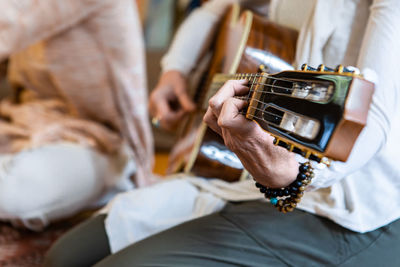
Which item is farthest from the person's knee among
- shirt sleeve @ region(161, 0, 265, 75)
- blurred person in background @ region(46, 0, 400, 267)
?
blurred person in background @ region(46, 0, 400, 267)

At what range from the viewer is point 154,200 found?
744 millimetres

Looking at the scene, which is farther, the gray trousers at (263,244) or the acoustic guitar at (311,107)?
the gray trousers at (263,244)

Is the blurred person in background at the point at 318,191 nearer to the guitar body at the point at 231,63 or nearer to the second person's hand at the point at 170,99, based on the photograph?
the guitar body at the point at 231,63

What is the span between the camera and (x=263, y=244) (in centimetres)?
55

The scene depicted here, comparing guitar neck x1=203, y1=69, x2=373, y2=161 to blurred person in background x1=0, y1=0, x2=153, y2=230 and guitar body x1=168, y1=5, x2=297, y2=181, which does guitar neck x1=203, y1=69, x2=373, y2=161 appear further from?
blurred person in background x1=0, y1=0, x2=153, y2=230

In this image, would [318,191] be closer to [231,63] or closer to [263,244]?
[263,244]

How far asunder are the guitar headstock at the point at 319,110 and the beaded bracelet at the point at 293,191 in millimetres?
99

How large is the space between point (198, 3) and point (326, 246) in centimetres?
203

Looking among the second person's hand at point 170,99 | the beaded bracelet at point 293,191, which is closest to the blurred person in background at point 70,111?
the second person's hand at point 170,99

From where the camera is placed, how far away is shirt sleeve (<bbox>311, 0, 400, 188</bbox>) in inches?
18.7

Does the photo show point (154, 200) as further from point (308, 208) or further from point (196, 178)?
point (308, 208)

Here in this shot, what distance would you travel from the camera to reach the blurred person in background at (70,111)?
3.24ft

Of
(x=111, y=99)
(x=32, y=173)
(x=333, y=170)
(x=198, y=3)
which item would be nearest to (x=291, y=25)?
(x=333, y=170)

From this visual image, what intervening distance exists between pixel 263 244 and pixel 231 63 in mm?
404
